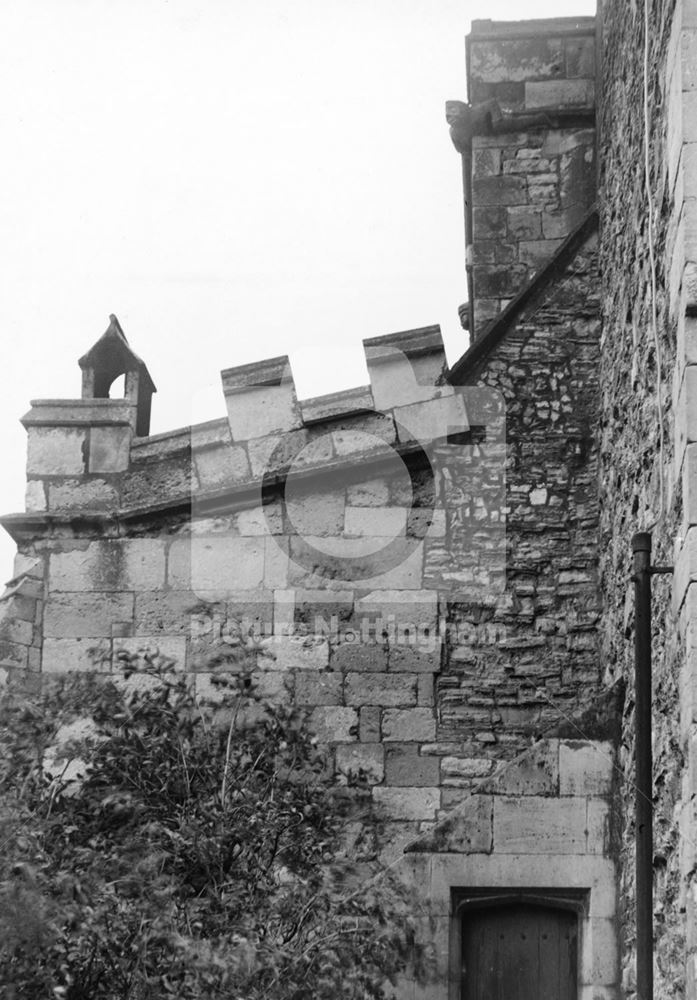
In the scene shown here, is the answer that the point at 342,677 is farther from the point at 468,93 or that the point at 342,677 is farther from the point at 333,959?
the point at 468,93

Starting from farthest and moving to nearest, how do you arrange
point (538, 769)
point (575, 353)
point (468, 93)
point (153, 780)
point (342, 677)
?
point (468, 93), point (575, 353), point (342, 677), point (538, 769), point (153, 780)

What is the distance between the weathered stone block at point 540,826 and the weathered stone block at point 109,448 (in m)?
2.56

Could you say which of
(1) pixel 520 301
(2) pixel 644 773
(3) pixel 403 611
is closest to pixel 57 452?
(3) pixel 403 611

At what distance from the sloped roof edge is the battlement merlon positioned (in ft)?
0.39

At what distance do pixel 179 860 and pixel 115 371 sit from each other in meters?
3.17

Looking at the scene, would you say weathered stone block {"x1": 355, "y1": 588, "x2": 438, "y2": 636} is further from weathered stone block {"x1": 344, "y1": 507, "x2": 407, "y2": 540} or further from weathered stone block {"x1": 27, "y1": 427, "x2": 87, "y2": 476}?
weathered stone block {"x1": 27, "y1": 427, "x2": 87, "y2": 476}

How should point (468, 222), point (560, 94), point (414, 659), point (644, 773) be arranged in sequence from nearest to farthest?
point (644, 773) < point (414, 659) < point (560, 94) < point (468, 222)

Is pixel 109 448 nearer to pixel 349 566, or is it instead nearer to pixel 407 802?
pixel 349 566

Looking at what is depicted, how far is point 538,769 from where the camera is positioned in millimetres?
7387

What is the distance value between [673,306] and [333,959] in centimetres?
268

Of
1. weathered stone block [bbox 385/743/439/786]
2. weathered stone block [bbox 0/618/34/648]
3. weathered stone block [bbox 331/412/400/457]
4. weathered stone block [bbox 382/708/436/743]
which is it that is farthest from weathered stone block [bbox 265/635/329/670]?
weathered stone block [bbox 0/618/34/648]

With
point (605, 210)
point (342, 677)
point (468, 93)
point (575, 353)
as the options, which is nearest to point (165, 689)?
point (342, 677)

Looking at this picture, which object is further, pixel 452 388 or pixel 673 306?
pixel 452 388

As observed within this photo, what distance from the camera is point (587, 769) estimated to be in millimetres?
7344
